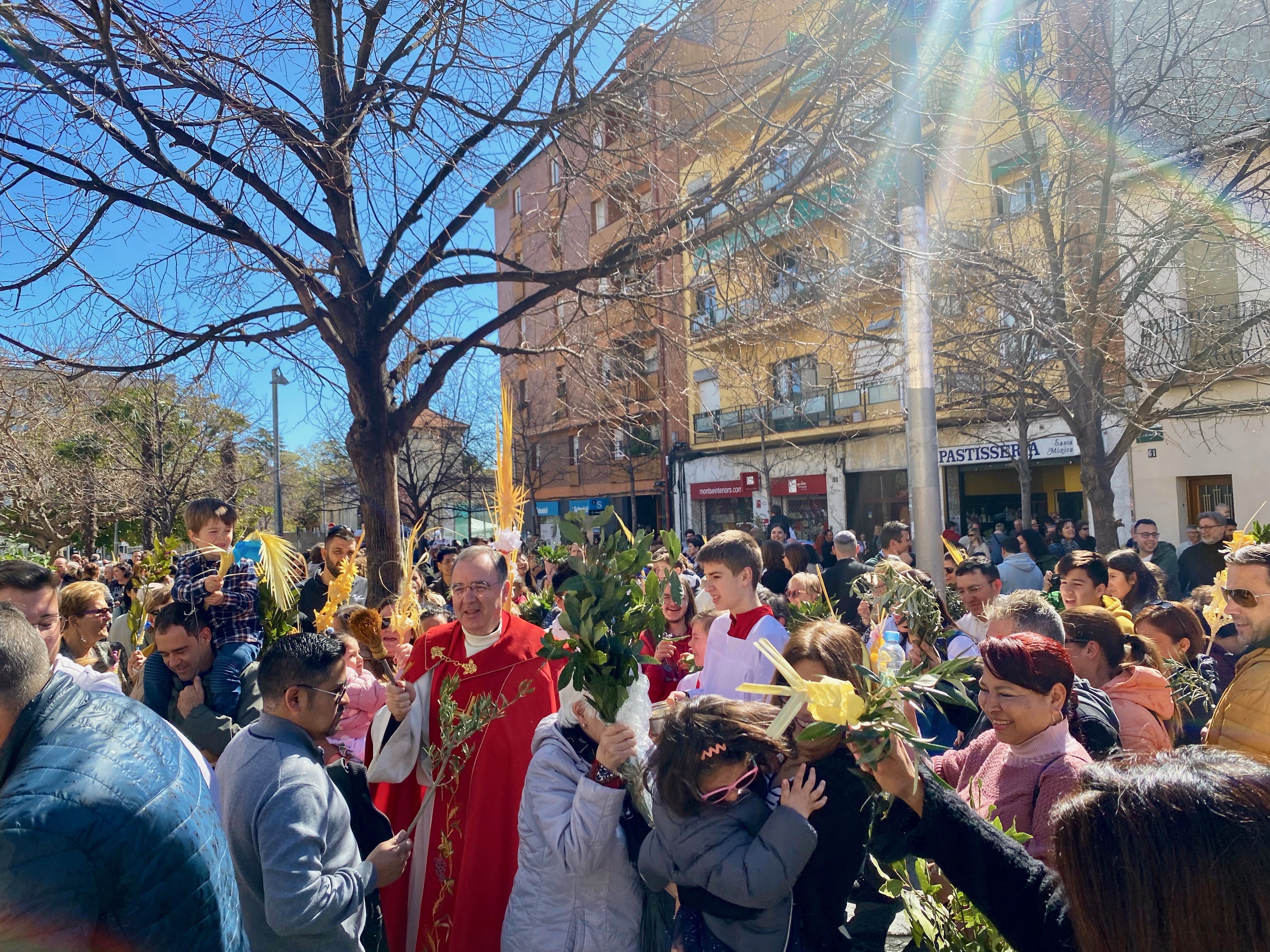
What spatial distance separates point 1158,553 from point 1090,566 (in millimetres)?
5593

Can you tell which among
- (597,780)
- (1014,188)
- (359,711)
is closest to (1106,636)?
(597,780)

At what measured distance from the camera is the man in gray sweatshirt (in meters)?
2.18

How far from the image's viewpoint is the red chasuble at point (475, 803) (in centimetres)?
311

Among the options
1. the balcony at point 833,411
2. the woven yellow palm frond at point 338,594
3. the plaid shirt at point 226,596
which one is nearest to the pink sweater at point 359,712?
the plaid shirt at point 226,596

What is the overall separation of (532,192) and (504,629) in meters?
3.56

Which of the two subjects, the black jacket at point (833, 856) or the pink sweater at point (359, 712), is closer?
the black jacket at point (833, 856)

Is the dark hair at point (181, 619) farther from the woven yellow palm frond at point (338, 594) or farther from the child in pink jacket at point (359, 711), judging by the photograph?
the woven yellow palm frond at point (338, 594)

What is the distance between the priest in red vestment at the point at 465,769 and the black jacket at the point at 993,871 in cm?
169

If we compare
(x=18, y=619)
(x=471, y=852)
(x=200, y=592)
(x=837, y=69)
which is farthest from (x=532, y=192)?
(x=18, y=619)

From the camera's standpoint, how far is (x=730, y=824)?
2.27 meters

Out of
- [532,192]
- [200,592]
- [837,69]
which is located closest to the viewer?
[200,592]

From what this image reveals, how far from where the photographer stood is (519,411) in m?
28.2

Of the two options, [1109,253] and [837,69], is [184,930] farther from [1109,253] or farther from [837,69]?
[1109,253]

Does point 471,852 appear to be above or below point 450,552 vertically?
below
